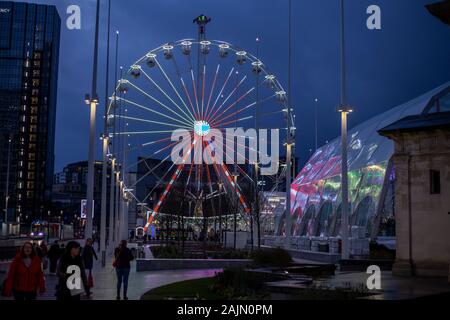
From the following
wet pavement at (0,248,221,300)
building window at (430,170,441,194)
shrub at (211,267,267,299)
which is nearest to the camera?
shrub at (211,267,267,299)

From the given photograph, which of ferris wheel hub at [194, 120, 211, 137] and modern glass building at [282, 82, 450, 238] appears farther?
ferris wheel hub at [194, 120, 211, 137]

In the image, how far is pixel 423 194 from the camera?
2566 cm

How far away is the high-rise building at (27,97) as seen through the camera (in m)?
179

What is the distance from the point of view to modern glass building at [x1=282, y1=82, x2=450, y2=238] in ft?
152

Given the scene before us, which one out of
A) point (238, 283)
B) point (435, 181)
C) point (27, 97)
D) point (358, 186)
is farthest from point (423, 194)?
point (27, 97)

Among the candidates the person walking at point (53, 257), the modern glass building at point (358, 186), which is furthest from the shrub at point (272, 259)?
the modern glass building at point (358, 186)

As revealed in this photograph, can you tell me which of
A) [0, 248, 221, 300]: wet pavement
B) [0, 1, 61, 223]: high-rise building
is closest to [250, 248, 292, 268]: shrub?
[0, 248, 221, 300]: wet pavement

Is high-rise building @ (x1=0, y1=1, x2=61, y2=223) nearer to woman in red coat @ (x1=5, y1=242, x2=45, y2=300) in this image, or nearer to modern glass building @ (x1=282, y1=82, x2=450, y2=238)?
modern glass building @ (x1=282, y1=82, x2=450, y2=238)

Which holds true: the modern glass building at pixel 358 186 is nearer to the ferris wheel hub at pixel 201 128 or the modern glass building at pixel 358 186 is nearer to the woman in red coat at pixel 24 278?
the ferris wheel hub at pixel 201 128

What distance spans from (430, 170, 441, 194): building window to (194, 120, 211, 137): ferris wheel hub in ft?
94.4

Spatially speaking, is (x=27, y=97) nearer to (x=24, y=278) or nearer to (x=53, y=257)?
(x=53, y=257)

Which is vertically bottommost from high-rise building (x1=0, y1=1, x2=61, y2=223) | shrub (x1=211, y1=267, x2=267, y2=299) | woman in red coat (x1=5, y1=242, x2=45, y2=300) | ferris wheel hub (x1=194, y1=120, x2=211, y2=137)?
shrub (x1=211, y1=267, x2=267, y2=299)

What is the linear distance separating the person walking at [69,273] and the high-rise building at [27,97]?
16910 centimetres
